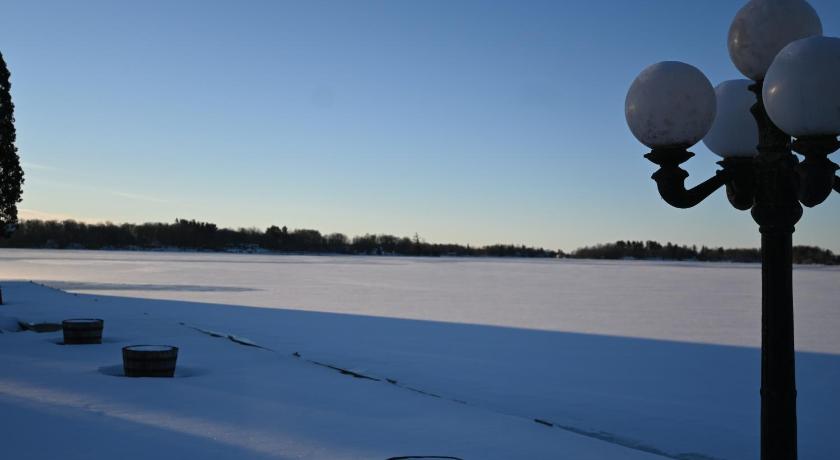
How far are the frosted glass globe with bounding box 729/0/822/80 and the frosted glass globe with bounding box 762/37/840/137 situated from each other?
508 mm

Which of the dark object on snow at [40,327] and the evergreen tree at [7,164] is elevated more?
the evergreen tree at [7,164]

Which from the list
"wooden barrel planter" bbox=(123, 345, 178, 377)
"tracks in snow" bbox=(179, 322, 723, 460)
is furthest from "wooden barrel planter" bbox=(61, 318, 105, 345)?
"tracks in snow" bbox=(179, 322, 723, 460)

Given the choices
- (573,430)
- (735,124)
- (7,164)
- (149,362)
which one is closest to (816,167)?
(735,124)

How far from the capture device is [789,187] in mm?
3326

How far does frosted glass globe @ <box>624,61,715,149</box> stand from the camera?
3326 millimetres

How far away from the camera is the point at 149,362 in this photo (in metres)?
9.02

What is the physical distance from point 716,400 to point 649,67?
21.3 feet

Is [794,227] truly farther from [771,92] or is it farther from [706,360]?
[706,360]

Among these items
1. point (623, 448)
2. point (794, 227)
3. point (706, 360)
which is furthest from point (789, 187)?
point (706, 360)

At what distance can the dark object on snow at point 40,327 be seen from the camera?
14445mm

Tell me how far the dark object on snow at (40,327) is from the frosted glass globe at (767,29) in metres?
14.3

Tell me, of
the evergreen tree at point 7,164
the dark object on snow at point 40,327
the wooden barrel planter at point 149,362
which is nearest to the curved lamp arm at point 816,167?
the wooden barrel planter at point 149,362

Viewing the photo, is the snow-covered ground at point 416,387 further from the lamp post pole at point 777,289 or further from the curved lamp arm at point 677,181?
the curved lamp arm at point 677,181

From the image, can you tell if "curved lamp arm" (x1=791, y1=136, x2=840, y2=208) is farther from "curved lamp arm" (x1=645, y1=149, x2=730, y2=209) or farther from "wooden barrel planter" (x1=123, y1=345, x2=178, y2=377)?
"wooden barrel planter" (x1=123, y1=345, x2=178, y2=377)
